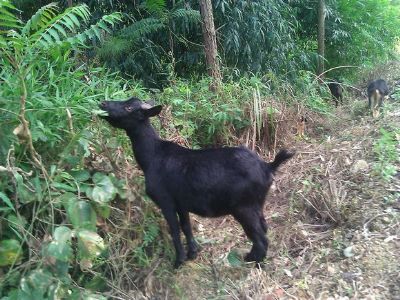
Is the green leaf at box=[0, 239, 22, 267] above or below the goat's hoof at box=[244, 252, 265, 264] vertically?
above

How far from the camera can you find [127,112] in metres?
4.18

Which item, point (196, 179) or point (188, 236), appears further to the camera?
point (188, 236)

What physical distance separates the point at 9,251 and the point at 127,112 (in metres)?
1.52

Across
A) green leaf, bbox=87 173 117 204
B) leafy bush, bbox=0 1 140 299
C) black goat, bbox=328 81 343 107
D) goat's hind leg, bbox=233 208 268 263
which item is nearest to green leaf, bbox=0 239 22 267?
leafy bush, bbox=0 1 140 299

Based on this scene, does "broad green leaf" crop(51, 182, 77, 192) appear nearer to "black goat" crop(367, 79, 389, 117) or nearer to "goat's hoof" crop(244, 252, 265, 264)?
"goat's hoof" crop(244, 252, 265, 264)

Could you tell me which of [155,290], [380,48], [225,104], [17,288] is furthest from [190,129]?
[380,48]

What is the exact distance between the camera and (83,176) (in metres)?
3.88

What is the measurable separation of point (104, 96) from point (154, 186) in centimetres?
127

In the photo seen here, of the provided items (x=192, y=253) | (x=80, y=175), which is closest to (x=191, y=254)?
(x=192, y=253)

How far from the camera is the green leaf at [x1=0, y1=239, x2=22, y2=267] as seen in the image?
3.29 metres

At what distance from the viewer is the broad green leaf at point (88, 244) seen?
3.11 meters

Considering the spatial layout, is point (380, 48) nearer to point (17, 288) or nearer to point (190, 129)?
point (190, 129)

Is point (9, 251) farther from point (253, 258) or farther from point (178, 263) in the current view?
point (253, 258)

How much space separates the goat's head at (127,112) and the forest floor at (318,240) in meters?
1.24
